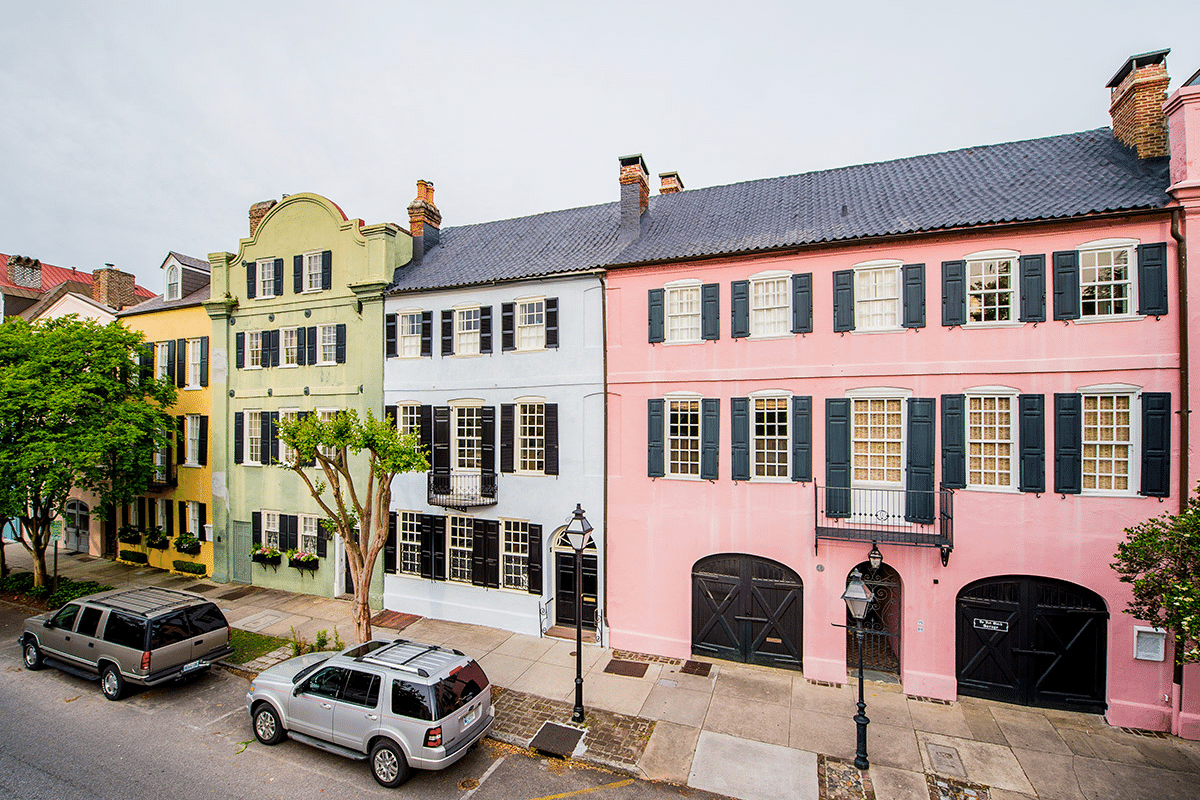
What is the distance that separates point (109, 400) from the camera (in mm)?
19547

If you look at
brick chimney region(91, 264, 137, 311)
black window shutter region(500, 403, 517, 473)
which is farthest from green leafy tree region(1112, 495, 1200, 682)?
brick chimney region(91, 264, 137, 311)

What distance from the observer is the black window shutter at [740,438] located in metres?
13.8

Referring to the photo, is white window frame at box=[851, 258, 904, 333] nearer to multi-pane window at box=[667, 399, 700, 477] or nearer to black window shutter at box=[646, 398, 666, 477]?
multi-pane window at box=[667, 399, 700, 477]

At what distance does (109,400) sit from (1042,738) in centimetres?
2917

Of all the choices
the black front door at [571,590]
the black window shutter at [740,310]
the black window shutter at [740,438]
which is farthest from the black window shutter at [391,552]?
the black window shutter at [740,310]

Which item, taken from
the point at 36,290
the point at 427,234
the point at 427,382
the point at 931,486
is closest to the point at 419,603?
the point at 427,382

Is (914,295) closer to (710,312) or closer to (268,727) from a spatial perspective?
(710,312)

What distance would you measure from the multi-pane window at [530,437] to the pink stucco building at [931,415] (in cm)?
224

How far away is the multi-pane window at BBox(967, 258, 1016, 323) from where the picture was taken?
12125mm

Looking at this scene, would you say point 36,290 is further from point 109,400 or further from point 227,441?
point 227,441

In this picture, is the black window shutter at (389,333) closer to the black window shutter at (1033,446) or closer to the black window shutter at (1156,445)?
the black window shutter at (1033,446)

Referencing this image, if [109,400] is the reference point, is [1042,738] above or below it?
below

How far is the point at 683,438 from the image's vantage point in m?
14.6

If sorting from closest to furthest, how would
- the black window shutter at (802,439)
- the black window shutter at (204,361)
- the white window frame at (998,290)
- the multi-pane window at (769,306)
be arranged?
the white window frame at (998,290), the black window shutter at (802,439), the multi-pane window at (769,306), the black window shutter at (204,361)
